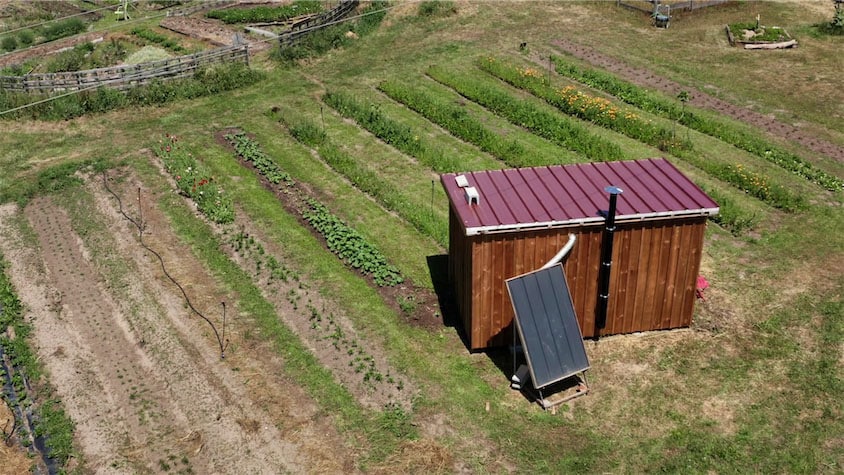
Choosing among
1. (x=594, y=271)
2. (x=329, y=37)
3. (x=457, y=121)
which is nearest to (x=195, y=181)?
(x=457, y=121)

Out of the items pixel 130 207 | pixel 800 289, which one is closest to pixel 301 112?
pixel 130 207

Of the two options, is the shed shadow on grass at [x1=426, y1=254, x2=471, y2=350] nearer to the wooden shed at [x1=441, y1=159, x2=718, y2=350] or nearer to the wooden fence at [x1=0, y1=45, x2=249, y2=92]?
the wooden shed at [x1=441, y1=159, x2=718, y2=350]

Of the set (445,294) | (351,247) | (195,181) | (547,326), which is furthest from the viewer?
(195,181)

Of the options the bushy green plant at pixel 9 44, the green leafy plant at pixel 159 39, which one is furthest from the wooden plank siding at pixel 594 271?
the bushy green plant at pixel 9 44

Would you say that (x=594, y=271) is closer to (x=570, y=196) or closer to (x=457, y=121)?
(x=570, y=196)

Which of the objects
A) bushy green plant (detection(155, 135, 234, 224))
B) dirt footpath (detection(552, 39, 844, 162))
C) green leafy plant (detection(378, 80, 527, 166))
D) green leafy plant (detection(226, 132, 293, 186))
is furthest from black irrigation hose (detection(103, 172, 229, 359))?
dirt footpath (detection(552, 39, 844, 162))

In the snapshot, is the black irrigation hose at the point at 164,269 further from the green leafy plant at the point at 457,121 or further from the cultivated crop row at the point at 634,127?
the cultivated crop row at the point at 634,127
